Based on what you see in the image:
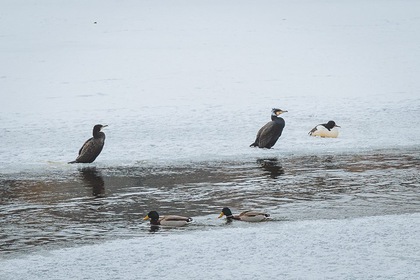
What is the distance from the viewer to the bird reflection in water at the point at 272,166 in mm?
11877

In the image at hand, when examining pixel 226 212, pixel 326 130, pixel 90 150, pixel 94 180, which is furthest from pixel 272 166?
pixel 226 212

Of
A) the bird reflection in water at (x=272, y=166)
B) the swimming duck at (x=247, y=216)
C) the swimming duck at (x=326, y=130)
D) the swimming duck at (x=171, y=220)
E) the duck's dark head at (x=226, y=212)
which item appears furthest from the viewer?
the swimming duck at (x=326, y=130)

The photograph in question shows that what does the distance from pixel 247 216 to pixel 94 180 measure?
356cm

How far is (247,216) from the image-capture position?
8883mm

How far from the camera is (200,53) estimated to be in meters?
24.1

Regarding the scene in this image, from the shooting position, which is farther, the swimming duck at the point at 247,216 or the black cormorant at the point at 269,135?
the black cormorant at the point at 269,135

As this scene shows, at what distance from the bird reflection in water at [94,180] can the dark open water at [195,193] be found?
0.01m

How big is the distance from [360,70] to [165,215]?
13.4 metres

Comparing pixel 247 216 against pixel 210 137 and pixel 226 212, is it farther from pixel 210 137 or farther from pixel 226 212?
pixel 210 137

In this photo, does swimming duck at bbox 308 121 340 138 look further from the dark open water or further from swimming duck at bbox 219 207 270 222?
swimming duck at bbox 219 207 270 222

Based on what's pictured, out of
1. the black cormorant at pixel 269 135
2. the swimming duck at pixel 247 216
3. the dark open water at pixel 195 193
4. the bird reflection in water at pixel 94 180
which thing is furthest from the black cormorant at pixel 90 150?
the swimming duck at pixel 247 216

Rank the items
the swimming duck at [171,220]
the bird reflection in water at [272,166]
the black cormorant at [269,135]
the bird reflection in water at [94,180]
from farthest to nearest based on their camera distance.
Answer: the black cormorant at [269,135], the bird reflection in water at [272,166], the bird reflection in water at [94,180], the swimming duck at [171,220]

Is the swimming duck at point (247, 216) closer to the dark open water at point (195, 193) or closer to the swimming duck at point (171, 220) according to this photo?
the dark open water at point (195, 193)

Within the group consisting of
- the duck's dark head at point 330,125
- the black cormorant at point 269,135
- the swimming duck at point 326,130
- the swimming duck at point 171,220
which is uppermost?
the duck's dark head at point 330,125
